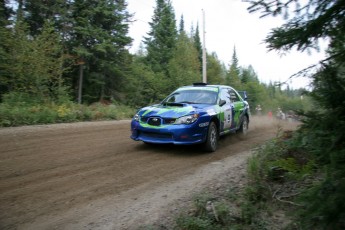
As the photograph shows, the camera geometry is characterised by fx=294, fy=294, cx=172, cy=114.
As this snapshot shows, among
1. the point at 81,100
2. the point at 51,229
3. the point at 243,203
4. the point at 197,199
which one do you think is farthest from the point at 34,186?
the point at 81,100

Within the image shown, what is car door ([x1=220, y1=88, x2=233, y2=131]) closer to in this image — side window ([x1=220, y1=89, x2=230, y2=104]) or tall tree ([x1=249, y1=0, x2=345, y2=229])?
side window ([x1=220, y1=89, x2=230, y2=104])

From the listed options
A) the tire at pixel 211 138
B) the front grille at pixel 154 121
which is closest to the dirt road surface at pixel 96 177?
the tire at pixel 211 138

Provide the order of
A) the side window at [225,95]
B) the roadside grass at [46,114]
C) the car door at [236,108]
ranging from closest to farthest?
the side window at [225,95] → the car door at [236,108] → the roadside grass at [46,114]

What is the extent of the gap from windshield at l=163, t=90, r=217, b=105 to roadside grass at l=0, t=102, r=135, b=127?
6692 mm

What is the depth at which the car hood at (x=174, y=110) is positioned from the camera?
7.26 meters

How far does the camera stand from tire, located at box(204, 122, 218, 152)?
7492mm

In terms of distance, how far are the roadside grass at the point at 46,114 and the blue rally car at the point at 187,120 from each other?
258 inches

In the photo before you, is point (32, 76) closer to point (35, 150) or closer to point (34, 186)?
point (35, 150)

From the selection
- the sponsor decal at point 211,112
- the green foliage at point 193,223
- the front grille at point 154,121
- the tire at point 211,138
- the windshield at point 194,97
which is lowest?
the green foliage at point 193,223

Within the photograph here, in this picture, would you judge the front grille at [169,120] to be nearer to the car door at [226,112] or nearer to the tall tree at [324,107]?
the car door at [226,112]

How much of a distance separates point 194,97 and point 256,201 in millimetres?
4865

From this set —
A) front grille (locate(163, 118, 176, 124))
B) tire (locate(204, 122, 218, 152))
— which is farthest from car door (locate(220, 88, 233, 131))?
front grille (locate(163, 118, 176, 124))

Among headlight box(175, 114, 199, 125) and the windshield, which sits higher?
the windshield

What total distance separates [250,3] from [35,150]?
633 centimetres
